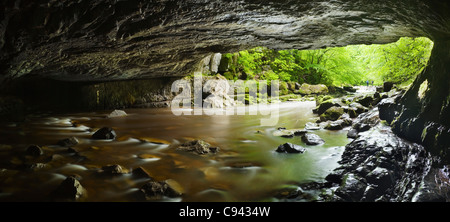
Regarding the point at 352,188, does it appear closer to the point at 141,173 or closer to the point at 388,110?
the point at 141,173

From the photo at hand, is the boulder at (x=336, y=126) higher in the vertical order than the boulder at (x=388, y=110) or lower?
lower

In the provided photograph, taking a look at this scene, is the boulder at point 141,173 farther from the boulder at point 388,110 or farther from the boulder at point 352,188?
the boulder at point 388,110

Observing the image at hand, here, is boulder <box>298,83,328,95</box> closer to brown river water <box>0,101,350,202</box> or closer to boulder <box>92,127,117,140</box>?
brown river water <box>0,101,350,202</box>

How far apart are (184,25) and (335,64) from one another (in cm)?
2035

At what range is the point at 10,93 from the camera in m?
8.67

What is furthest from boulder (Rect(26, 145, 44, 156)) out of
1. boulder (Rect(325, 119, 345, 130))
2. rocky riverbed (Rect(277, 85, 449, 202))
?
boulder (Rect(325, 119, 345, 130))

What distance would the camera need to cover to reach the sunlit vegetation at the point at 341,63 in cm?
834

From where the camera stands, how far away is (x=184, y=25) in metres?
4.45

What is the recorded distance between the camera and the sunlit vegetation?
8.34m

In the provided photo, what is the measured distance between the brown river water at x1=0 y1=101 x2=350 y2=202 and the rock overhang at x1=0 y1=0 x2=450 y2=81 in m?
1.89

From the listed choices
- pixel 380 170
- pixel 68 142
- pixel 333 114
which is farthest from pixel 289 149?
pixel 68 142

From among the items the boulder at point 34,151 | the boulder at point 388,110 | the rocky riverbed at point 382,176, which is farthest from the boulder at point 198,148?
the boulder at point 388,110

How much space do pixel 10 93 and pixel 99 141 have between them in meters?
6.20
